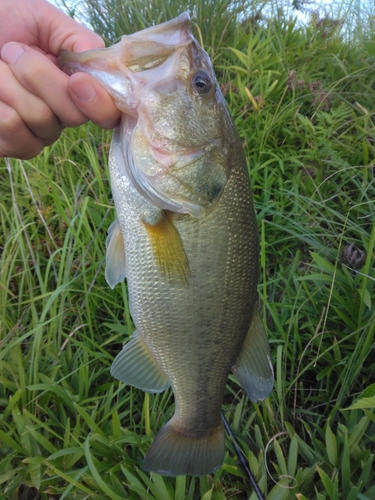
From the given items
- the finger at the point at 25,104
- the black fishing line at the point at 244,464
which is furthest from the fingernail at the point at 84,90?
the black fishing line at the point at 244,464

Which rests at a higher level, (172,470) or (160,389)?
(160,389)

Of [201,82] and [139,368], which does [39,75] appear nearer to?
[201,82]

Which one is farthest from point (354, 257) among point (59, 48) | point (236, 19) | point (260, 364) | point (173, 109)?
point (236, 19)

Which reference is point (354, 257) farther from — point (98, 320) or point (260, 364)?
point (98, 320)

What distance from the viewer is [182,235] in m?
1.20

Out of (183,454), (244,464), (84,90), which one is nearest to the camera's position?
(84,90)

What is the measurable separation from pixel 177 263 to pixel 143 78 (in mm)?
545

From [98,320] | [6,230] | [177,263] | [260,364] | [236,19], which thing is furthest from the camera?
[236,19]

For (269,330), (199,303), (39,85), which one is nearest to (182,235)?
(199,303)

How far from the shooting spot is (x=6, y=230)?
2.54m

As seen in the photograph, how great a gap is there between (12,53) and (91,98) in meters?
0.28

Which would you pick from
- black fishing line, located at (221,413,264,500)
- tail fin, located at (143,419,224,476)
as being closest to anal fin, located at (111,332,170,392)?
tail fin, located at (143,419,224,476)

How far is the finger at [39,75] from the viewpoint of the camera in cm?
108

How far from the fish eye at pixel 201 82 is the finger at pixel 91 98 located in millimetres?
246
